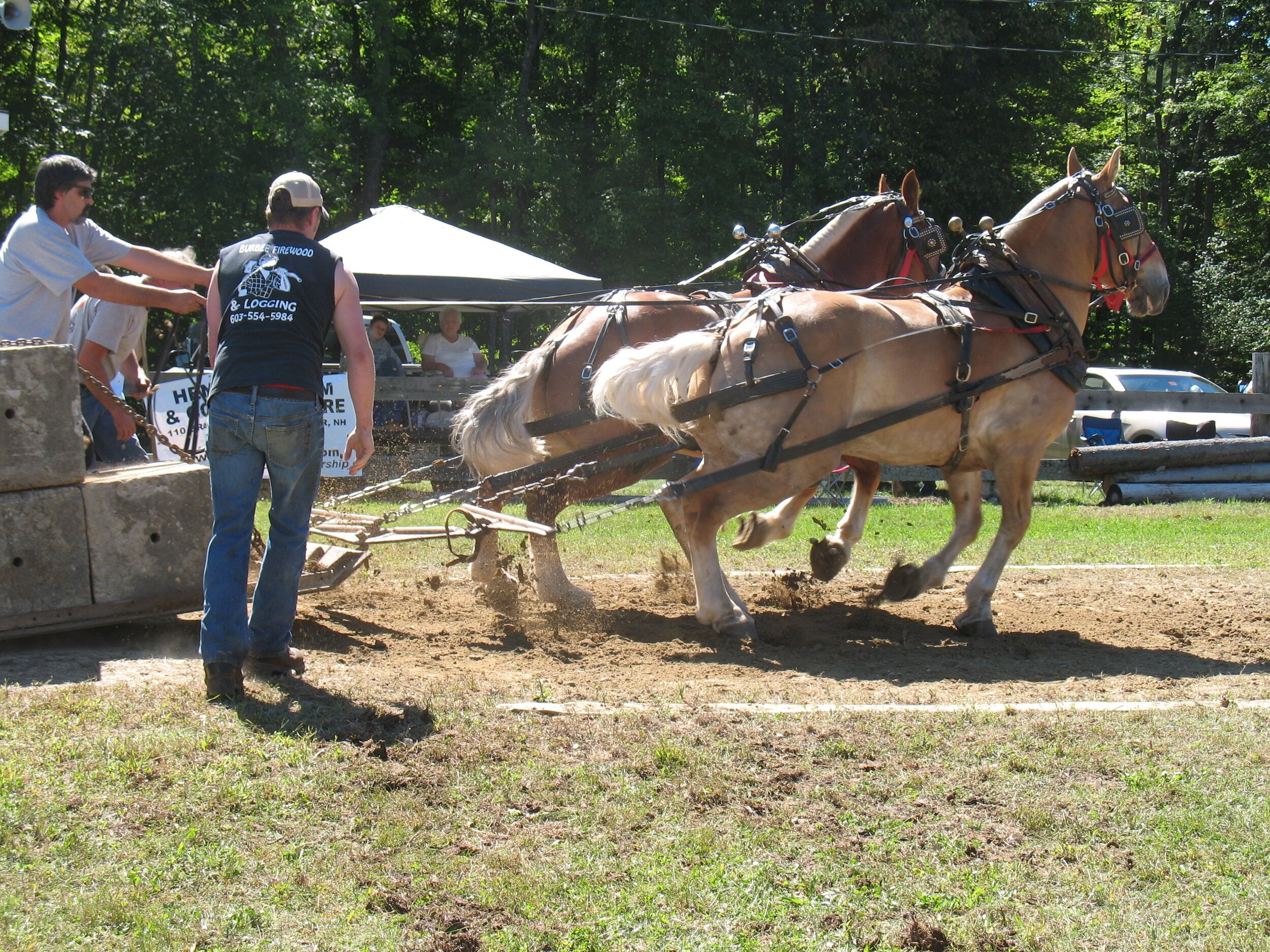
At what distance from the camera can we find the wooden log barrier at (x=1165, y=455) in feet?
43.7

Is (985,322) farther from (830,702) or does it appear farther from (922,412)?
(830,702)

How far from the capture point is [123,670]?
15.8 ft

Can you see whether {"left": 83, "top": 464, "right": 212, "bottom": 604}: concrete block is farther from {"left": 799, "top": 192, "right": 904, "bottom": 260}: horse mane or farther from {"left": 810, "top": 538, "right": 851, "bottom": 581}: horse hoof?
{"left": 799, "top": 192, "right": 904, "bottom": 260}: horse mane

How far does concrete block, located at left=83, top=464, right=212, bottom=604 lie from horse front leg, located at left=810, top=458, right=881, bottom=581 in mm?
3571

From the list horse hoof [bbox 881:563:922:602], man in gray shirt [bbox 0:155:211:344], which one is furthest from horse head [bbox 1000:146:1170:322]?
man in gray shirt [bbox 0:155:211:344]

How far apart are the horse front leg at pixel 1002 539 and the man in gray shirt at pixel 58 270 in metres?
4.26

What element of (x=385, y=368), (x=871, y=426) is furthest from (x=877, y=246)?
(x=385, y=368)

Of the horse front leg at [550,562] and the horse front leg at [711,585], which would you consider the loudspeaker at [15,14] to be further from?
the horse front leg at [711,585]

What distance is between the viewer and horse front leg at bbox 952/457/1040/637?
639 cm

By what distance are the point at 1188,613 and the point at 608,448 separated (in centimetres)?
354

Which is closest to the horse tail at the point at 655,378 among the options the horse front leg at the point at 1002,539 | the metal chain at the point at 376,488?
the metal chain at the point at 376,488

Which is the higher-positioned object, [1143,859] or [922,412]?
[922,412]

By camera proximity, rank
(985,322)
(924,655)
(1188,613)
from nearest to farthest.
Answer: (924,655), (985,322), (1188,613)

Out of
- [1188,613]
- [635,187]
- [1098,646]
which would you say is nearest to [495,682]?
[1098,646]
